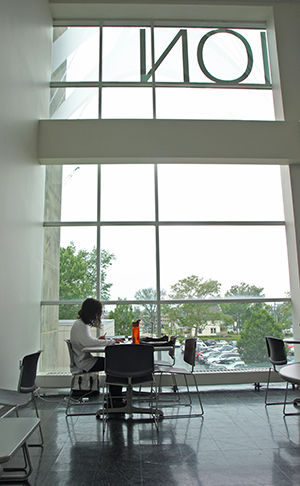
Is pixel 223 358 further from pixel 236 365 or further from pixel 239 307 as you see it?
pixel 239 307

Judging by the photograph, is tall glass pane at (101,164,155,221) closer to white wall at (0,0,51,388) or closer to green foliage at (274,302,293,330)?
white wall at (0,0,51,388)

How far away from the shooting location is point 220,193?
245 inches

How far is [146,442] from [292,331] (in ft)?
11.8

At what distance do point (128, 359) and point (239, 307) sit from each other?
2902 mm

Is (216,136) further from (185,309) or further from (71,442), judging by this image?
(71,442)

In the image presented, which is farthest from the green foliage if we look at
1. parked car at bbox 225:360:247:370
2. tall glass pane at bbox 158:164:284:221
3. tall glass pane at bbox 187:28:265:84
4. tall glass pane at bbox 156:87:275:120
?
tall glass pane at bbox 187:28:265:84

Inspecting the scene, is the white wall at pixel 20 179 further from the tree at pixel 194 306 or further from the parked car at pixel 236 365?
the parked car at pixel 236 365

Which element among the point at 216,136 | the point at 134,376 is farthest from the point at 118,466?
the point at 216,136

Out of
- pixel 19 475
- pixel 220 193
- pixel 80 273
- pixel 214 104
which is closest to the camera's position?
pixel 19 475

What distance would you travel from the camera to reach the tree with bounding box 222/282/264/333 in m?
5.90

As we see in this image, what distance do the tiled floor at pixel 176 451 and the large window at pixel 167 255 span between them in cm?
177

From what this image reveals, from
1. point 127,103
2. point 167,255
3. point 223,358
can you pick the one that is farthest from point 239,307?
point 127,103

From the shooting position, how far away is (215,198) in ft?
20.3

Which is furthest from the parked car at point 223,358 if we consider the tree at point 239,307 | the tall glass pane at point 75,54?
the tall glass pane at point 75,54
